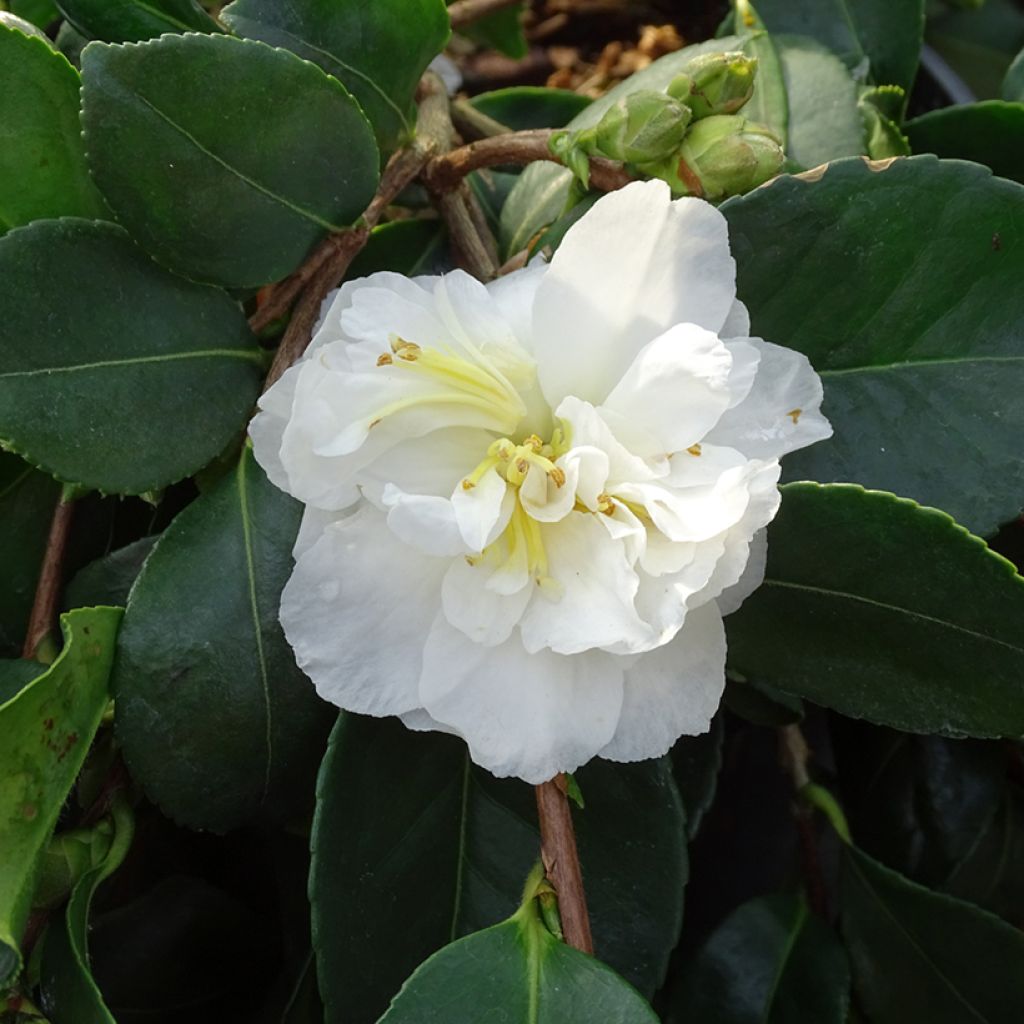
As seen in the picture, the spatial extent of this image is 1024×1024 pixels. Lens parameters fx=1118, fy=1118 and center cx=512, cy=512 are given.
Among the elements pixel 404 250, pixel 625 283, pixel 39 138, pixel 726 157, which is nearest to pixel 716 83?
pixel 726 157

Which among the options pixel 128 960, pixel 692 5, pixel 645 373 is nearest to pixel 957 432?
pixel 645 373

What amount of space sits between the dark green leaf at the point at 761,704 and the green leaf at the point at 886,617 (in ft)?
0.67

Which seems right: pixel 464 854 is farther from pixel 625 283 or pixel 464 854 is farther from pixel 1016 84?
pixel 1016 84

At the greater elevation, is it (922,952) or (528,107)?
(528,107)

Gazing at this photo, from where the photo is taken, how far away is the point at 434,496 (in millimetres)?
490

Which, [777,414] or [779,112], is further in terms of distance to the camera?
[779,112]

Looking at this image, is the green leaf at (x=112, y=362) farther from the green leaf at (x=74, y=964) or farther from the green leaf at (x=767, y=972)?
the green leaf at (x=767, y=972)

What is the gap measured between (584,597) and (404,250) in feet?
1.16

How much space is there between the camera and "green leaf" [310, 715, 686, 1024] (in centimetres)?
59

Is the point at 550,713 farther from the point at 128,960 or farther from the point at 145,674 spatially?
the point at 128,960

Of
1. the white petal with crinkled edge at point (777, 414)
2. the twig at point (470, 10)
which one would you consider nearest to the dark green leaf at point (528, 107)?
the twig at point (470, 10)

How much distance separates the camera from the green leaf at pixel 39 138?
0.59 m

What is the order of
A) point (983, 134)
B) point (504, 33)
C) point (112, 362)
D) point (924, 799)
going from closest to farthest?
point (112, 362) → point (983, 134) → point (924, 799) → point (504, 33)

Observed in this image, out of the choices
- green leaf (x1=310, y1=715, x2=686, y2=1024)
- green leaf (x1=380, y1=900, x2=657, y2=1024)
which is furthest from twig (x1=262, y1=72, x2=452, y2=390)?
green leaf (x1=380, y1=900, x2=657, y2=1024)
